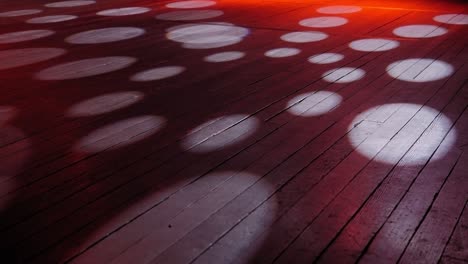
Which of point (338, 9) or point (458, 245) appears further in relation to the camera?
point (338, 9)

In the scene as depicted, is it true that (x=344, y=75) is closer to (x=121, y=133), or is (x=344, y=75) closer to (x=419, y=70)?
(x=419, y=70)

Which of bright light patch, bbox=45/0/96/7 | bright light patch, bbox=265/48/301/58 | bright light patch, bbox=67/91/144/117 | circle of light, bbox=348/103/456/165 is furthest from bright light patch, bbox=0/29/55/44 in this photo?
circle of light, bbox=348/103/456/165

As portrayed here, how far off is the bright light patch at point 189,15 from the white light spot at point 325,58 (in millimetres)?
1844

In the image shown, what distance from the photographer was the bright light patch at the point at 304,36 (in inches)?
141

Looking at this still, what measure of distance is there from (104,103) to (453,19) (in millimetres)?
3293

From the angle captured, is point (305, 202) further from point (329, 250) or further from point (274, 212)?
point (329, 250)

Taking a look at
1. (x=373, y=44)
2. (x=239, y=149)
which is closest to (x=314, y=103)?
(x=239, y=149)

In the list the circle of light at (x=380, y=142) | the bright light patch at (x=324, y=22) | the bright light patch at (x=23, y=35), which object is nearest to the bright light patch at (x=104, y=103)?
the circle of light at (x=380, y=142)

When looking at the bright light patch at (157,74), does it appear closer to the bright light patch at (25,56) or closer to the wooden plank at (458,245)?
the bright light patch at (25,56)

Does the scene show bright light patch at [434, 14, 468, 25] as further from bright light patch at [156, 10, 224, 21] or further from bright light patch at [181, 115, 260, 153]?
bright light patch at [181, 115, 260, 153]

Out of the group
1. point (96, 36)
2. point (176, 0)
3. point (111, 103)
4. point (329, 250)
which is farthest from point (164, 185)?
point (176, 0)

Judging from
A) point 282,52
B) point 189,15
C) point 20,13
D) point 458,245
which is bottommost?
point 20,13

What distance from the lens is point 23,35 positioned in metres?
4.21

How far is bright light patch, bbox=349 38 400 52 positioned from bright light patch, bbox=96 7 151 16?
8.83 ft
